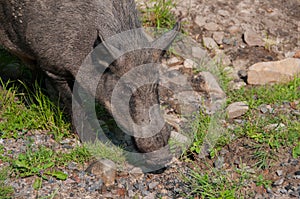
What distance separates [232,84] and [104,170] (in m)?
2.11

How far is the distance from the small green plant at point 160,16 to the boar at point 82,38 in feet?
6.66

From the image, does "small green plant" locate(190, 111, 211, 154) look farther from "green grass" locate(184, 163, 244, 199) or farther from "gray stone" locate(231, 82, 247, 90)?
"gray stone" locate(231, 82, 247, 90)

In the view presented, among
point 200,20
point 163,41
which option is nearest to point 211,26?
point 200,20

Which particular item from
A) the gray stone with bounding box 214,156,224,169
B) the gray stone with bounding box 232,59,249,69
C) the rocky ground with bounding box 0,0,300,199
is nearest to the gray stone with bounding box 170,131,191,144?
the rocky ground with bounding box 0,0,300,199

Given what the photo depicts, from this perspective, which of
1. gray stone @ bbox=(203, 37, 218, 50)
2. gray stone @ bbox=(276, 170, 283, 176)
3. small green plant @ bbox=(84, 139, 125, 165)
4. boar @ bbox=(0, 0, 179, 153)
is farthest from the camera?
gray stone @ bbox=(203, 37, 218, 50)

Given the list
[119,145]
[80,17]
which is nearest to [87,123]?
[119,145]

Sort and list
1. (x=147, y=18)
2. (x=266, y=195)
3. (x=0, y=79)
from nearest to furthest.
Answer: (x=266, y=195) → (x=0, y=79) → (x=147, y=18)

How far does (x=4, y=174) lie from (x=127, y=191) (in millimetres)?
1129

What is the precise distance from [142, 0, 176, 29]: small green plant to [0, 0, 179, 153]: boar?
2030 millimetres

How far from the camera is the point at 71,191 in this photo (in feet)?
15.8

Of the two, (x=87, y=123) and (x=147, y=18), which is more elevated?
(x=147, y=18)

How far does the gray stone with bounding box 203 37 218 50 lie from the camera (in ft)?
22.2

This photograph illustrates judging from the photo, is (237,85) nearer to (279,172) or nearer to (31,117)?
(279,172)

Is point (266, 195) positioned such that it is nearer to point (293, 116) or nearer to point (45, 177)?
point (293, 116)
